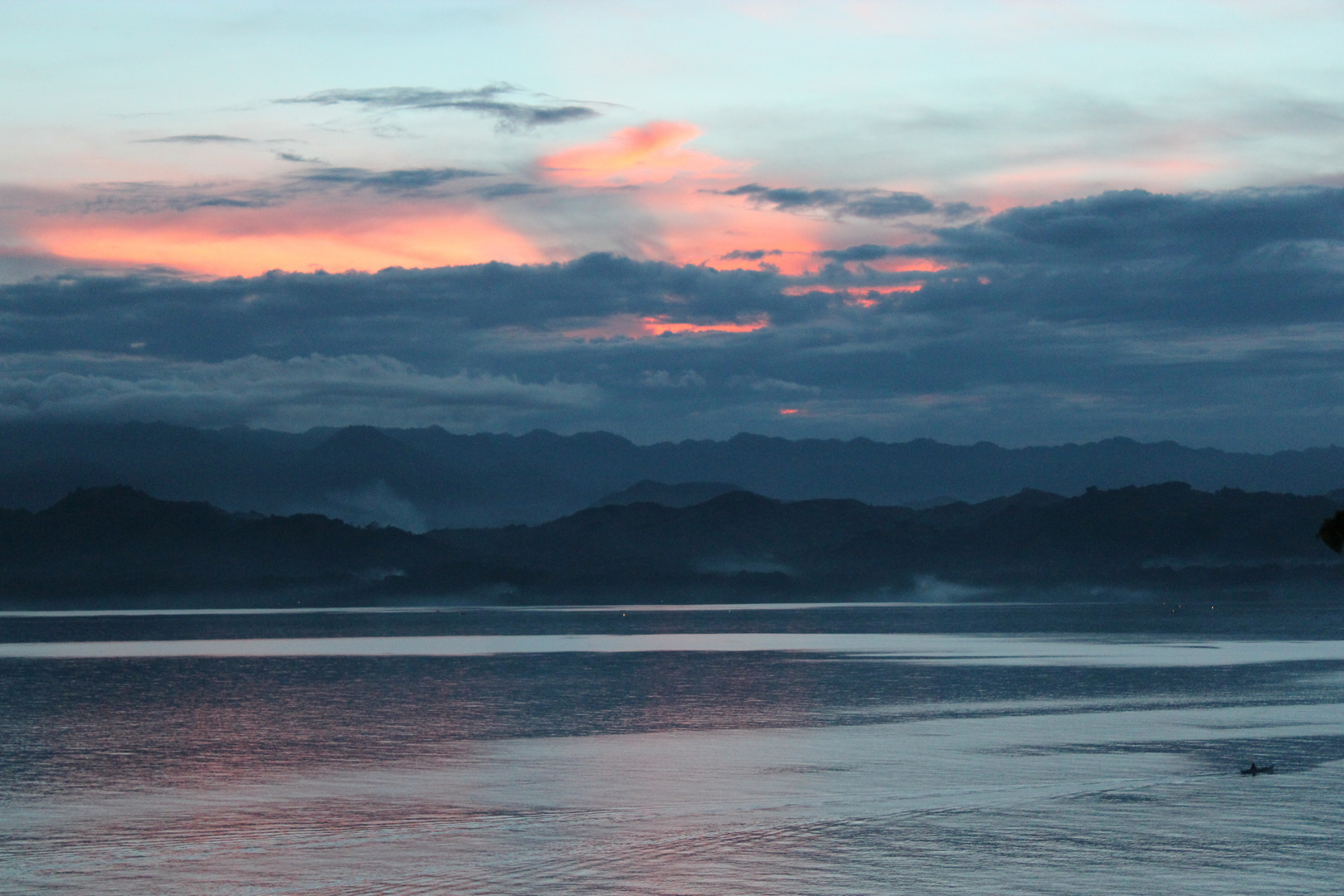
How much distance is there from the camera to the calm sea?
31.1 metres

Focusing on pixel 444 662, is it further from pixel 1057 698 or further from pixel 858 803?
pixel 858 803

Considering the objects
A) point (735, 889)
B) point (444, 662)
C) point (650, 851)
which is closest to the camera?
point (735, 889)

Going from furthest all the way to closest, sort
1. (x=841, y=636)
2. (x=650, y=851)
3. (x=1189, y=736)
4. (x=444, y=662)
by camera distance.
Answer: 1. (x=841, y=636)
2. (x=444, y=662)
3. (x=1189, y=736)
4. (x=650, y=851)

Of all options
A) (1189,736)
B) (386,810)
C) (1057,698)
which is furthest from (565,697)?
(386,810)

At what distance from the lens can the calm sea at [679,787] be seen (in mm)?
31141

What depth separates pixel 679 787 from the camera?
4375cm

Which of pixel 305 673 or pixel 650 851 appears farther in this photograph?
pixel 305 673

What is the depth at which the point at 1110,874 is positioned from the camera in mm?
30562

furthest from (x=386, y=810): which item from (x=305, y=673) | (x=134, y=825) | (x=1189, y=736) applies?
(x=305, y=673)

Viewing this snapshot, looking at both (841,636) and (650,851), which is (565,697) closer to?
(650,851)

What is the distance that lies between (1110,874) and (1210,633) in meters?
179

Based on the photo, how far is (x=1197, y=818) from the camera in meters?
37.2

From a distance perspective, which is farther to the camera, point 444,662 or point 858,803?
point 444,662

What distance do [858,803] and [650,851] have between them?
8856 mm
